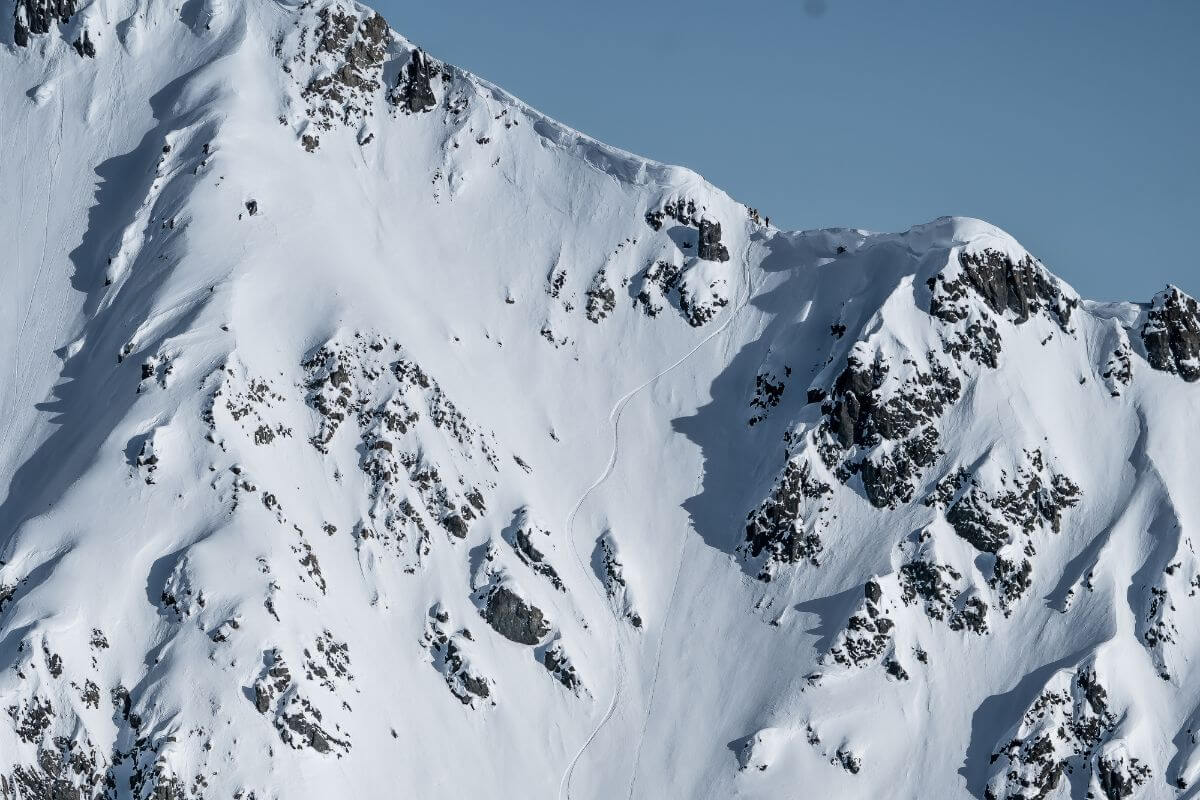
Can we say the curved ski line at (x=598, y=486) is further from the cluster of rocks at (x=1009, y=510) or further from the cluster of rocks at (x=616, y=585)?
the cluster of rocks at (x=1009, y=510)

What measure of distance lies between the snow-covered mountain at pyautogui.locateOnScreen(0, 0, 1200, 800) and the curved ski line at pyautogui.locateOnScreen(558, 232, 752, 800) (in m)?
0.27

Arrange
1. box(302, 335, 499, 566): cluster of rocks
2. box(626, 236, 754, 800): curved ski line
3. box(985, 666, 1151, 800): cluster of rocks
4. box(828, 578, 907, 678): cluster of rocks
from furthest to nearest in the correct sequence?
box(302, 335, 499, 566): cluster of rocks < box(828, 578, 907, 678): cluster of rocks < box(626, 236, 754, 800): curved ski line < box(985, 666, 1151, 800): cluster of rocks

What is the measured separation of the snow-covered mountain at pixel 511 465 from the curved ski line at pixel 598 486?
0.27 m

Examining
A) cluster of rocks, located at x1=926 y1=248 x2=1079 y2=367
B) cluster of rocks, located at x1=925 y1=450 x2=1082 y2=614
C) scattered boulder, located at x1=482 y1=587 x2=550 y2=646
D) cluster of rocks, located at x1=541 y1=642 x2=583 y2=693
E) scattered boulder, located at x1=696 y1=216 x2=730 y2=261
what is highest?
cluster of rocks, located at x1=926 y1=248 x2=1079 y2=367

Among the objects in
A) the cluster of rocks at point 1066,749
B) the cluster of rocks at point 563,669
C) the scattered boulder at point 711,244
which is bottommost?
the cluster of rocks at point 563,669

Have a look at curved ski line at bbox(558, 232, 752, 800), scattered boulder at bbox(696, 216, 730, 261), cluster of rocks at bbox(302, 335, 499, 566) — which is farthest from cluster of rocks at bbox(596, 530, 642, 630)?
scattered boulder at bbox(696, 216, 730, 261)

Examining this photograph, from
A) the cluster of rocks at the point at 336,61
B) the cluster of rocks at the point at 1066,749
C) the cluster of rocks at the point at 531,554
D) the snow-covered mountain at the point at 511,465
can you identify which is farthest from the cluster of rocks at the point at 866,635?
the cluster of rocks at the point at 336,61

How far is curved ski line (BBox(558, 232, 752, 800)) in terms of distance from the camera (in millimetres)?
117812

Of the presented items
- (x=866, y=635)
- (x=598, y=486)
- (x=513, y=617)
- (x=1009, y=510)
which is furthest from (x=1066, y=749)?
(x=598, y=486)

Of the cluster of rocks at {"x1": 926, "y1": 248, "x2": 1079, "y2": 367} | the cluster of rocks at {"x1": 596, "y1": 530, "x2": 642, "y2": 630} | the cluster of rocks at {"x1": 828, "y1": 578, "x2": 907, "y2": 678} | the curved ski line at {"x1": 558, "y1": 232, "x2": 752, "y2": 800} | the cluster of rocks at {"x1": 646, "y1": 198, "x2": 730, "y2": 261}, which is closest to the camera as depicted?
the curved ski line at {"x1": 558, "y1": 232, "x2": 752, "y2": 800}

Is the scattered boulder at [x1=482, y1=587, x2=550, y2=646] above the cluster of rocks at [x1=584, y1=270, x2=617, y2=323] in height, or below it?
below

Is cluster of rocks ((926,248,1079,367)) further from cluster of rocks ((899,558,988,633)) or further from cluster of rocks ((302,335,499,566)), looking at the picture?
cluster of rocks ((302,335,499,566))

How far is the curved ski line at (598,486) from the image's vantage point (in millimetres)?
117812

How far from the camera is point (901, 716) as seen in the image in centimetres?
11819
